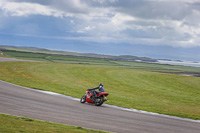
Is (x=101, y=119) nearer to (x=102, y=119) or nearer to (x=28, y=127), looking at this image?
(x=102, y=119)

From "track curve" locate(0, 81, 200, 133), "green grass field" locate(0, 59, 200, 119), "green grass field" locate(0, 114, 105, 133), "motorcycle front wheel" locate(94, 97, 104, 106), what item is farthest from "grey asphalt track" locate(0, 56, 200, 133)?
"green grass field" locate(0, 59, 200, 119)

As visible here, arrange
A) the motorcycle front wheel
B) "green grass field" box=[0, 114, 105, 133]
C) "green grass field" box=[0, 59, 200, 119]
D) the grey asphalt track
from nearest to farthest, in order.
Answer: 1. "green grass field" box=[0, 114, 105, 133]
2. the grey asphalt track
3. the motorcycle front wheel
4. "green grass field" box=[0, 59, 200, 119]

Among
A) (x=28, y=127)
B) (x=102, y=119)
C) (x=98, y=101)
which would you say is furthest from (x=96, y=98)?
(x=28, y=127)

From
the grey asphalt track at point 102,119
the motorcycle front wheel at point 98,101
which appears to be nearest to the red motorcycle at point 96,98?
the motorcycle front wheel at point 98,101

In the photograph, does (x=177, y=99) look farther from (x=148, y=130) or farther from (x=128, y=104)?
(x=148, y=130)

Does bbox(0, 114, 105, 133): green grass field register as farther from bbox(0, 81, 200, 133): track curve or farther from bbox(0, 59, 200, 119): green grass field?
bbox(0, 59, 200, 119): green grass field

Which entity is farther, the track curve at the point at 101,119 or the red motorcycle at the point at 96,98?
the red motorcycle at the point at 96,98

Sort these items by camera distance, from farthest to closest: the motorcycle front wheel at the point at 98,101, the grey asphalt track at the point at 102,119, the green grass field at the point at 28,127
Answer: the motorcycle front wheel at the point at 98,101 → the grey asphalt track at the point at 102,119 → the green grass field at the point at 28,127

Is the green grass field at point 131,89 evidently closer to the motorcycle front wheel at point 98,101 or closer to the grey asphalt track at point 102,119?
the motorcycle front wheel at point 98,101

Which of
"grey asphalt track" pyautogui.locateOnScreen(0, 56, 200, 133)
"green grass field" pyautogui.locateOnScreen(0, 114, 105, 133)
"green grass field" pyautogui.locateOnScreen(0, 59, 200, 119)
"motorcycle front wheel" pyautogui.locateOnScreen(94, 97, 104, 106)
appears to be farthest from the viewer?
"green grass field" pyautogui.locateOnScreen(0, 59, 200, 119)

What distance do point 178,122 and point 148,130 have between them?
4.05 m

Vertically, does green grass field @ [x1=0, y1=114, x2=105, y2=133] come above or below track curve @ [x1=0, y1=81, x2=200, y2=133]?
above

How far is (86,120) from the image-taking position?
48.2 ft

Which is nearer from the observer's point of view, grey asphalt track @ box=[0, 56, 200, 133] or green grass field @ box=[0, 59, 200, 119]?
grey asphalt track @ box=[0, 56, 200, 133]
